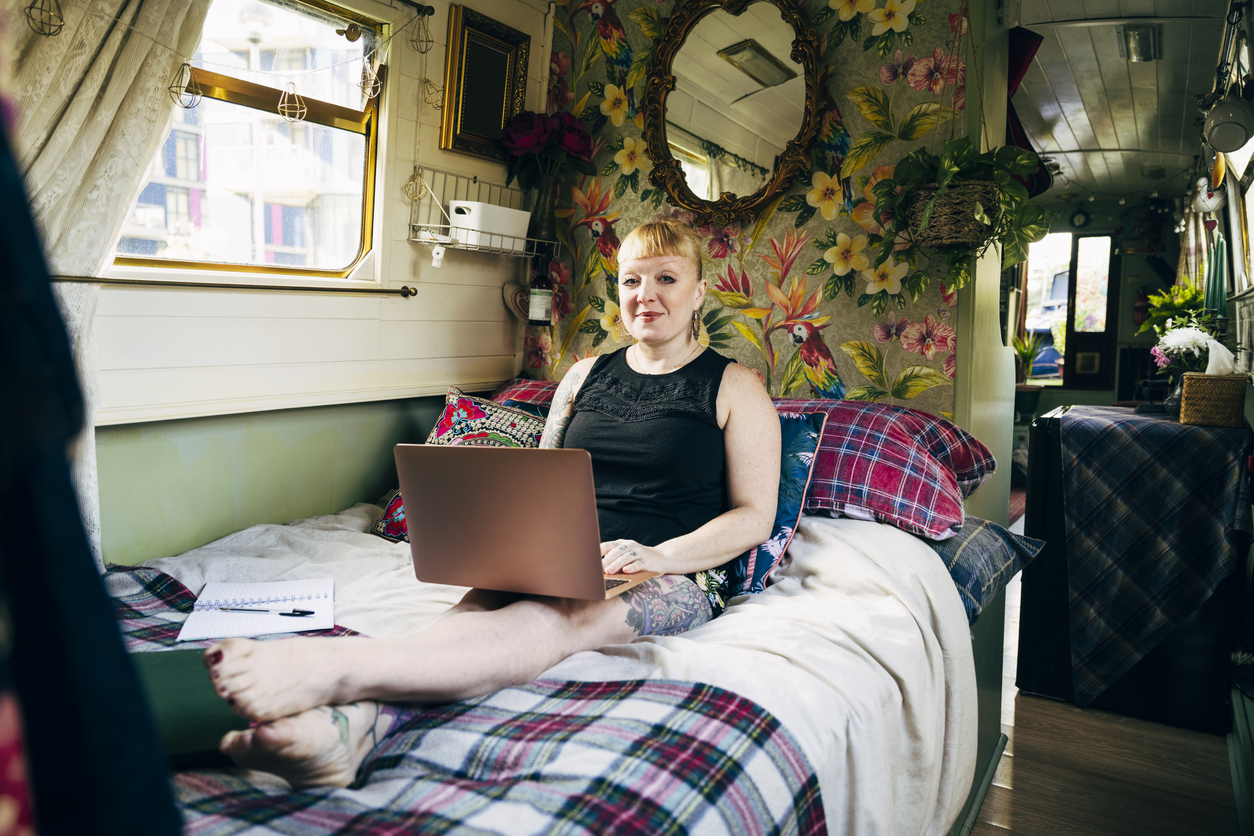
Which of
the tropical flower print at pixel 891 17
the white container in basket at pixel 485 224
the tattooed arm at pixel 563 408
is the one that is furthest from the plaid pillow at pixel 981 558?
the white container in basket at pixel 485 224

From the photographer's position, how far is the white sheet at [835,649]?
4.10 feet

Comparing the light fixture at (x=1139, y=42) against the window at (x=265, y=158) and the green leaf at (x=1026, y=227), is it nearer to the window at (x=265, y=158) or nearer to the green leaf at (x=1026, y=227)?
the green leaf at (x=1026, y=227)

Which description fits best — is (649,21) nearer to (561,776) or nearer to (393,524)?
(393,524)

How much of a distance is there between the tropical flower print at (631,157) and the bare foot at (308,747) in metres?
2.17

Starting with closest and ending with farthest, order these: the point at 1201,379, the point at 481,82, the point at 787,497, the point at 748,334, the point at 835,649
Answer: the point at 835,649 → the point at 787,497 → the point at 1201,379 → the point at 748,334 → the point at 481,82

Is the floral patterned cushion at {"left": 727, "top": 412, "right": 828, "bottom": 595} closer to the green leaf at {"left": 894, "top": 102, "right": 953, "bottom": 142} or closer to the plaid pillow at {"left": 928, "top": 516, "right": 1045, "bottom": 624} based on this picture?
the plaid pillow at {"left": 928, "top": 516, "right": 1045, "bottom": 624}

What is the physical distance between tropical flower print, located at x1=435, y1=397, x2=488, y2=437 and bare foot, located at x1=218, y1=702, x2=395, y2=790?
139cm

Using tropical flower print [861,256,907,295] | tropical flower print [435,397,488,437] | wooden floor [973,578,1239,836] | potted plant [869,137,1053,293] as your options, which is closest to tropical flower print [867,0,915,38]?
potted plant [869,137,1053,293]

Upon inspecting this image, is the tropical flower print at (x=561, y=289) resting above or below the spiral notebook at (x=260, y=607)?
above

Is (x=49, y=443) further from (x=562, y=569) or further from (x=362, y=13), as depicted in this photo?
(x=362, y=13)

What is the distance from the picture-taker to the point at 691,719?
3.66ft

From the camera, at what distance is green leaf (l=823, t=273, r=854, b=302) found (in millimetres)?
2406

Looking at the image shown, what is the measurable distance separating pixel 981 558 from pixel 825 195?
1.16 m

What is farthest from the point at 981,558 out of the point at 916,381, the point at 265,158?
the point at 265,158
